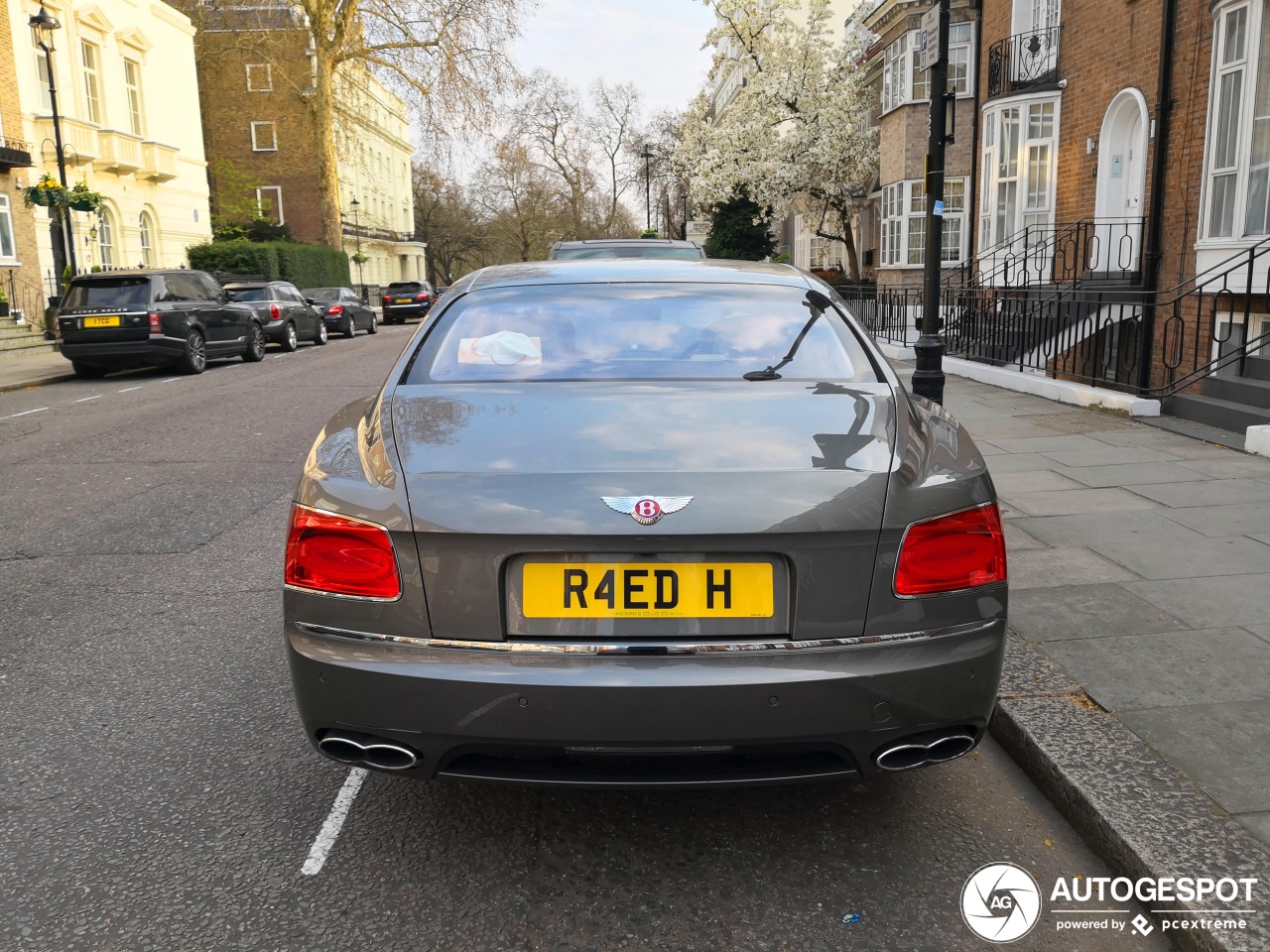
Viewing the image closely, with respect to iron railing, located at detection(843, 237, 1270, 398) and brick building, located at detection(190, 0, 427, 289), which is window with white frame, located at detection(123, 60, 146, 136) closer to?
brick building, located at detection(190, 0, 427, 289)

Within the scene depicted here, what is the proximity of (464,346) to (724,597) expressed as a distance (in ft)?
4.93

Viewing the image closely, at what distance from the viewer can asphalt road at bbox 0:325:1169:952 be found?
2531 millimetres

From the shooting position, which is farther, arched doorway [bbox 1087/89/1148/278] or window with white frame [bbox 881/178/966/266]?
window with white frame [bbox 881/178/966/266]

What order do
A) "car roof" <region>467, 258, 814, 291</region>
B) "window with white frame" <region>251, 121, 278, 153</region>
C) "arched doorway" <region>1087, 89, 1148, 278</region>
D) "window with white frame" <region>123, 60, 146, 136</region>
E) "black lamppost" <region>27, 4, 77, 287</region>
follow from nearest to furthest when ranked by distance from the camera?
"car roof" <region>467, 258, 814, 291</region> < "arched doorway" <region>1087, 89, 1148, 278</region> < "black lamppost" <region>27, 4, 77, 287</region> < "window with white frame" <region>123, 60, 146, 136</region> < "window with white frame" <region>251, 121, 278, 153</region>

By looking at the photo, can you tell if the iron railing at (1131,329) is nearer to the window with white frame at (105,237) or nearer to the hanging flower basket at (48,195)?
the hanging flower basket at (48,195)

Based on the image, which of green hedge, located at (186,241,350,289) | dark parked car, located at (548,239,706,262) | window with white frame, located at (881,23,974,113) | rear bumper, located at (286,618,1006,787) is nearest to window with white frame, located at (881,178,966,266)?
window with white frame, located at (881,23,974,113)

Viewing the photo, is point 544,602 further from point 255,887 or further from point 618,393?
point 255,887

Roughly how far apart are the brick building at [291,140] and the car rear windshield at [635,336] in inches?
1406

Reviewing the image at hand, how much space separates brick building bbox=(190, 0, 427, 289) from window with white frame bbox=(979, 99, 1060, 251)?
Result: 929 inches

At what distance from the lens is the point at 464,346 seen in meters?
3.50

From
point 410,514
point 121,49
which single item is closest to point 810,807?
point 410,514

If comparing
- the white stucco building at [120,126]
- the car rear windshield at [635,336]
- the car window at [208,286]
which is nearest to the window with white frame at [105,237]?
the white stucco building at [120,126]

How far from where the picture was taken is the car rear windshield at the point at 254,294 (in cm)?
2342

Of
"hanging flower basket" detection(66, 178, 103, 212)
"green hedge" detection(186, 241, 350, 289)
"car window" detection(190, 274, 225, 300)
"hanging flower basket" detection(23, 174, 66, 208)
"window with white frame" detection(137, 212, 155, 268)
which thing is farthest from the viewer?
"green hedge" detection(186, 241, 350, 289)
